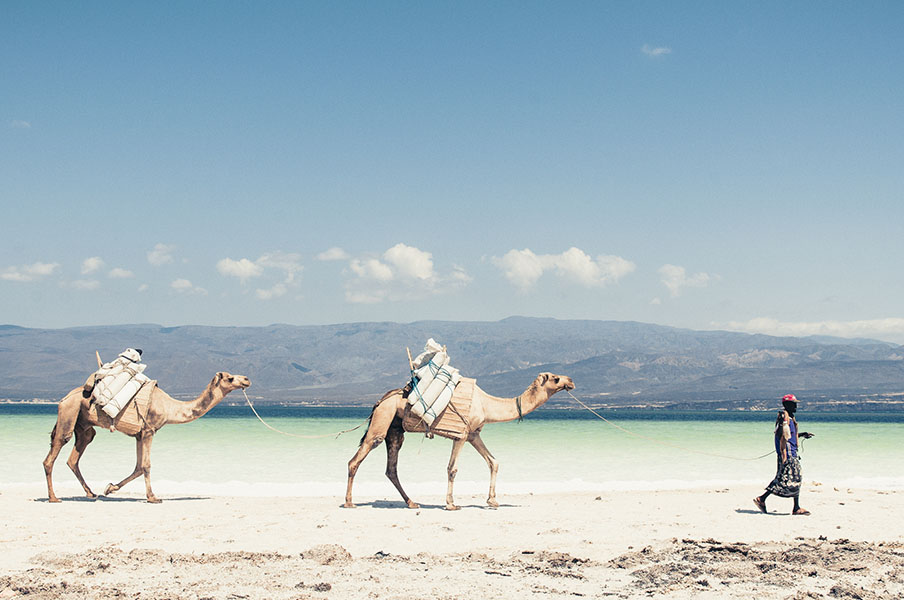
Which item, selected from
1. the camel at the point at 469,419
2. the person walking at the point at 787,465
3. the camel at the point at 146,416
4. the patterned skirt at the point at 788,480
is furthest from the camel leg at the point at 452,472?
the patterned skirt at the point at 788,480

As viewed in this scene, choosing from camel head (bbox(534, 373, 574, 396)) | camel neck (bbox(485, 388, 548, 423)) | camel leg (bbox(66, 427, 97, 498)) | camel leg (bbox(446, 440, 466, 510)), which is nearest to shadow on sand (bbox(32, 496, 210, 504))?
camel leg (bbox(66, 427, 97, 498))

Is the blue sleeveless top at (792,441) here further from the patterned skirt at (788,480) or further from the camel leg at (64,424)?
the camel leg at (64,424)

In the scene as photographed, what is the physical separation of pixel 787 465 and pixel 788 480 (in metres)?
0.23

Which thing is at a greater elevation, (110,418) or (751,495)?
(110,418)

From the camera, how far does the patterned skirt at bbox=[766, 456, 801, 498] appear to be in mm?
12523

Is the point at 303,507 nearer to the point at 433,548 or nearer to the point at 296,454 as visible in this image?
the point at 433,548

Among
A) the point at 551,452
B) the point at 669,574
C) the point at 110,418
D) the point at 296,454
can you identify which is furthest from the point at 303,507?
the point at 551,452

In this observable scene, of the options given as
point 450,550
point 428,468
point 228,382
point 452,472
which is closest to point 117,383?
point 228,382

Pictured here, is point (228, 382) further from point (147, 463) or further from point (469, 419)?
point (469, 419)

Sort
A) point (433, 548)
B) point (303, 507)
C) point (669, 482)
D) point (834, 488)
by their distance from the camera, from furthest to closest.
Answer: point (669, 482) < point (834, 488) < point (303, 507) < point (433, 548)

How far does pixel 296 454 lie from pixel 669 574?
66.9 ft

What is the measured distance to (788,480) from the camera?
12.6 metres

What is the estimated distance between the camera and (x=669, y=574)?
841 centimetres

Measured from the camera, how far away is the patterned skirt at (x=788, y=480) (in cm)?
1252
